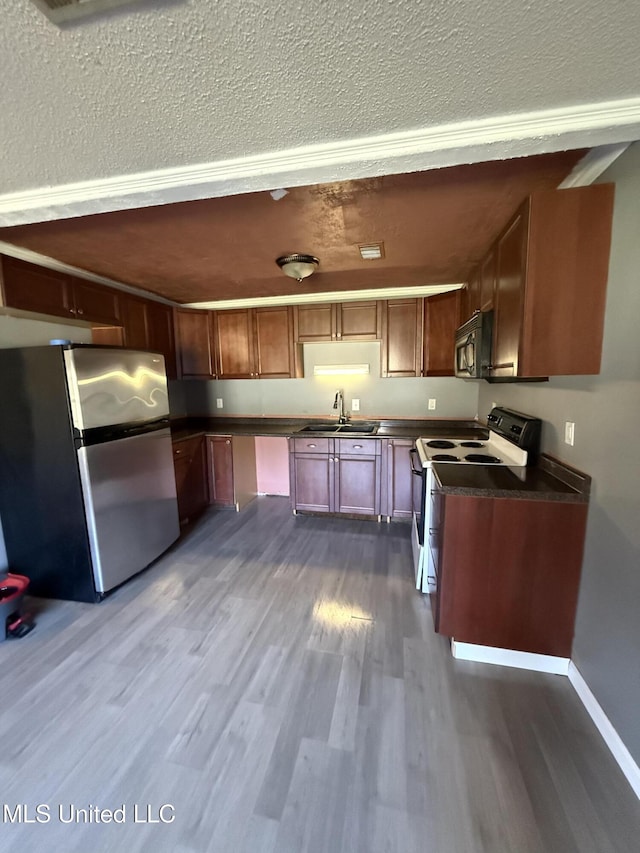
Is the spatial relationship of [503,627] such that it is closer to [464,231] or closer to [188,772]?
[188,772]

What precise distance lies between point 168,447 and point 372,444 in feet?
6.01

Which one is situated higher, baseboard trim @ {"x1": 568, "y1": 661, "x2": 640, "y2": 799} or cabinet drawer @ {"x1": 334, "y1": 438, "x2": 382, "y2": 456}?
cabinet drawer @ {"x1": 334, "y1": 438, "x2": 382, "y2": 456}

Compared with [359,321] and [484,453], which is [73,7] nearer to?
[484,453]

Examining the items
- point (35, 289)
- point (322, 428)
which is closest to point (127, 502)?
point (35, 289)

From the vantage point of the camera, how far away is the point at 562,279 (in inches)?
55.9

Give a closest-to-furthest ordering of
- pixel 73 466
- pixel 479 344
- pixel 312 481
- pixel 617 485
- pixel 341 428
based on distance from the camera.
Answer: pixel 617 485 → pixel 479 344 → pixel 73 466 → pixel 312 481 → pixel 341 428

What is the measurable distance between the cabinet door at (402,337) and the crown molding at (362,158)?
2.22 meters

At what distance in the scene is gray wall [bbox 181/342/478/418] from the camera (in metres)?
3.65

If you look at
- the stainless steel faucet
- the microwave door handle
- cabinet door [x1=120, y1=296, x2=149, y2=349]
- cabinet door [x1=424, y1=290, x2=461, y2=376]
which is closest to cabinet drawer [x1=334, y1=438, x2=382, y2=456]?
the stainless steel faucet

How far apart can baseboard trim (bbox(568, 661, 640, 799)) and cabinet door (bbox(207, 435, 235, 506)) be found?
3.09 metres

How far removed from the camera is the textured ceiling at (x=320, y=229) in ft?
4.79

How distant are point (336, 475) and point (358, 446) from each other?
381mm

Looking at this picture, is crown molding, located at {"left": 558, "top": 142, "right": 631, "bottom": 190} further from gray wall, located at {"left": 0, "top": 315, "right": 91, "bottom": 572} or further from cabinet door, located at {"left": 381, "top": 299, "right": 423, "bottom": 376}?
gray wall, located at {"left": 0, "top": 315, "right": 91, "bottom": 572}

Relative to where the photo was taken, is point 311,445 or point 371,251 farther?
point 311,445
